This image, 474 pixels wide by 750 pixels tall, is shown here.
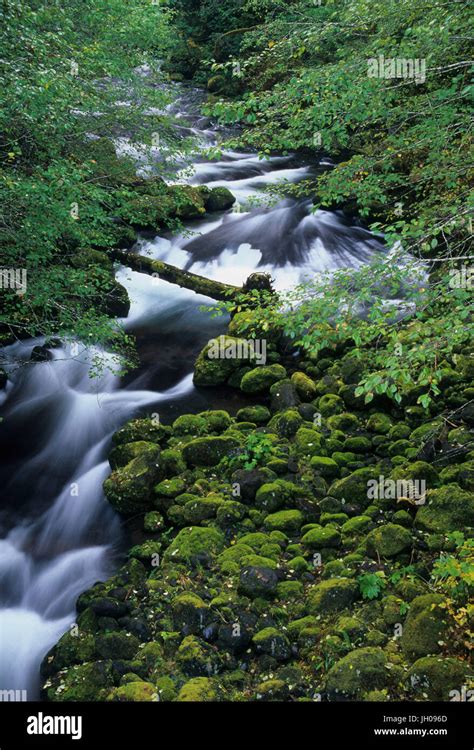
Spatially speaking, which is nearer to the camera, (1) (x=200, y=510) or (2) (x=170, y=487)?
(1) (x=200, y=510)

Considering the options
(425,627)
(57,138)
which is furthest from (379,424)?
(57,138)

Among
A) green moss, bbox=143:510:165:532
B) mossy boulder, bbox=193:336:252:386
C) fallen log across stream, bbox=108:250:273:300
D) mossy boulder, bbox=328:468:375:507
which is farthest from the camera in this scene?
fallen log across stream, bbox=108:250:273:300

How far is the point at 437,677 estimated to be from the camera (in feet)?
15.9

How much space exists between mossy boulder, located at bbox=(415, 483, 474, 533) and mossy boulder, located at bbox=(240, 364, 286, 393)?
158 inches

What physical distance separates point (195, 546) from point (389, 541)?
2.34 m

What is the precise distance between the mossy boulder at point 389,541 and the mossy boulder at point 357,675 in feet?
4.74

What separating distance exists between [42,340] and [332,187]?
7.38 metres

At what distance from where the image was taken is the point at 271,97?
6.52m

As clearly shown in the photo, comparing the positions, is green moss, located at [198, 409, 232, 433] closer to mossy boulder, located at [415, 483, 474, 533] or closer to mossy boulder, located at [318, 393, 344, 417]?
mossy boulder, located at [318, 393, 344, 417]

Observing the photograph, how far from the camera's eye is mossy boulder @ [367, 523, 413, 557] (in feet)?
21.1

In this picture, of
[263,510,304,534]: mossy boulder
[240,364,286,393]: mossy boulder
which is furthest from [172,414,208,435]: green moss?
[263,510,304,534]: mossy boulder
